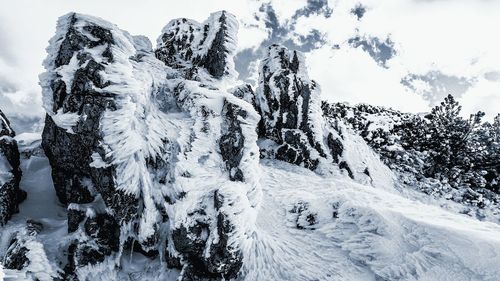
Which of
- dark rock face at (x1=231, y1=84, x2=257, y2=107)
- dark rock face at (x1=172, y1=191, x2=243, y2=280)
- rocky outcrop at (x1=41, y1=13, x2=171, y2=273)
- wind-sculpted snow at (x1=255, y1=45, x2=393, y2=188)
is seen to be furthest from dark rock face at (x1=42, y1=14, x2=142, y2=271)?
wind-sculpted snow at (x1=255, y1=45, x2=393, y2=188)

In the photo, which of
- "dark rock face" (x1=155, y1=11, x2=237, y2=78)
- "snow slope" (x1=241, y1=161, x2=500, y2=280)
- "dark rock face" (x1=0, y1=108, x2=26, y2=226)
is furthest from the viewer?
"dark rock face" (x1=155, y1=11, x2=237, y2=78)

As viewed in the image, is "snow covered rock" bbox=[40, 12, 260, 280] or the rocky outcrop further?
the rocky outcrop

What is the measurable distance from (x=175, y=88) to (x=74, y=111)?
348cm

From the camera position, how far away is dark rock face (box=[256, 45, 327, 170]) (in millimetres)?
16703

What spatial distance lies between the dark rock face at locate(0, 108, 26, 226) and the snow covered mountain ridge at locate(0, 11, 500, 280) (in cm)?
5

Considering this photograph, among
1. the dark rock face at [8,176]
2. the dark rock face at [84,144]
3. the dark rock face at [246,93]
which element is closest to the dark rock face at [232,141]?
the dark rock face at [84,144]

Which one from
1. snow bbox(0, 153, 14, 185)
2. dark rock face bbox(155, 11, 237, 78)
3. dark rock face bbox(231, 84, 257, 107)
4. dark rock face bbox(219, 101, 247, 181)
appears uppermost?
dark rock face bbox(155, 11, 237, 78)

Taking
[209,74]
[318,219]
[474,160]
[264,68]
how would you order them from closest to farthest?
[318,219] < [209,74] < [264,68] < [474,160]

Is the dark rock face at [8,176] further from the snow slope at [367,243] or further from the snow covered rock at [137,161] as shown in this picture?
the snow slope at [367,243]

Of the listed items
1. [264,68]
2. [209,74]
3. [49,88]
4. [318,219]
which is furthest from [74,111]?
[264,68]

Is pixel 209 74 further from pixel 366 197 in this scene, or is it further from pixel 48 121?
pixel 366 197

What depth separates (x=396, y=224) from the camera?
9016 mm

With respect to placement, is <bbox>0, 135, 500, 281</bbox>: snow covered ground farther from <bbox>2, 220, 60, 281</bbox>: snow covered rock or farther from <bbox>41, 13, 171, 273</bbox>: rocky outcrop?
<bbox>41, 13, 171, 273</bbox>: rocky outcrop

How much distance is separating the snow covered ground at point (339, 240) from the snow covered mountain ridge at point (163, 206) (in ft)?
0.11
